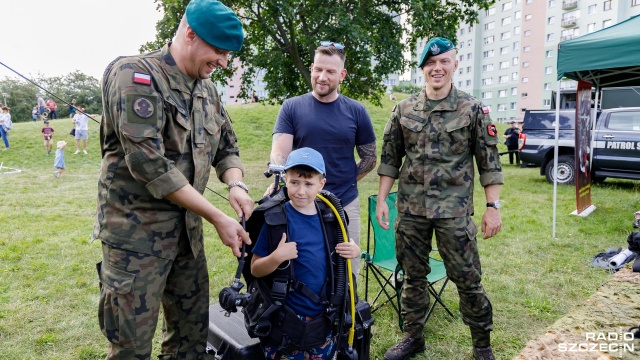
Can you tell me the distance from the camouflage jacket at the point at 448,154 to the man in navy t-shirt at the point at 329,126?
375mm

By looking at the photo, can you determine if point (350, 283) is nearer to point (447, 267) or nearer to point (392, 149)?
point (447, 267)

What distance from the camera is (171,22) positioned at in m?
10.4

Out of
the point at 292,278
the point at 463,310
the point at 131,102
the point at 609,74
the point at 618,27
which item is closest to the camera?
the point at 131,102

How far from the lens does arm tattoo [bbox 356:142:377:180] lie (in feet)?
9.93

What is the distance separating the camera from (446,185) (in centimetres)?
281

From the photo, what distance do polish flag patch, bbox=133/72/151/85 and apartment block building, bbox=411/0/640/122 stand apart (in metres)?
41.7

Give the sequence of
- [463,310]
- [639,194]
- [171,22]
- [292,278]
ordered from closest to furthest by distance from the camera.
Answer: [292,278]
[463,310]
[639,194]
[171,22]

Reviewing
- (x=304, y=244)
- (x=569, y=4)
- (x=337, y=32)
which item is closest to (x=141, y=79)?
(x=304, y=244)

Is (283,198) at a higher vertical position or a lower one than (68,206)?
higher

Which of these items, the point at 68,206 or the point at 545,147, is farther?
the point at 545,147

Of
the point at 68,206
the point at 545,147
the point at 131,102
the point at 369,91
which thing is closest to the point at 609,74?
the point at 545,147

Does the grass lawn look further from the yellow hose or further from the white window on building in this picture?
the white window on building

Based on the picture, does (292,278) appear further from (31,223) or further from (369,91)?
(369,91)

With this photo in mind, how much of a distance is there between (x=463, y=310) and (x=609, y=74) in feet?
19.1
